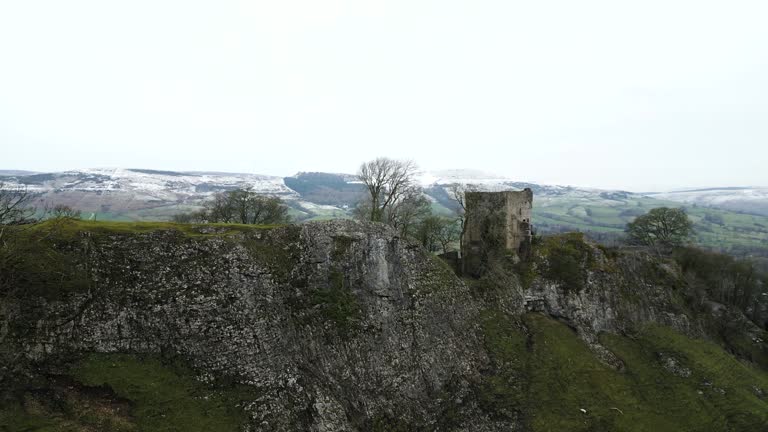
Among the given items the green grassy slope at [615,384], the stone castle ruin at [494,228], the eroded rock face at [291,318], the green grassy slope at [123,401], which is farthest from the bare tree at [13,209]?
the stone castle ruin at [494,228]

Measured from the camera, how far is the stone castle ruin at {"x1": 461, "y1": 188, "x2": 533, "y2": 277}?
42.3 metres

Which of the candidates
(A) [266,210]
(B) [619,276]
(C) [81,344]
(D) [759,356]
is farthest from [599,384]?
(A) [266,210]

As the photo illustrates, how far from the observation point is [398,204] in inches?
2078

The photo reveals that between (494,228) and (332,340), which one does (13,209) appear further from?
(494,228)

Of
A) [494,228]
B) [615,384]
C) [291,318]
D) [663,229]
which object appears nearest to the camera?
[291,318]

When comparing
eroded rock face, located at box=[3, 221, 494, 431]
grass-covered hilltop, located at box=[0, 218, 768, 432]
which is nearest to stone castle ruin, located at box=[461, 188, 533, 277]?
grass-covered hilltop, located at box=[0, 218, 768, 432]

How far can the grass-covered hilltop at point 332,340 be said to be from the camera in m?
22.1

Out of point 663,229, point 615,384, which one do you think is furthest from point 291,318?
point 663,229

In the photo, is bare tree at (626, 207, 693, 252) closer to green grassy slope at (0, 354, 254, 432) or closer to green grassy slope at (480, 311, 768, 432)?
green grassy slope at (480, 311, 768, 432)

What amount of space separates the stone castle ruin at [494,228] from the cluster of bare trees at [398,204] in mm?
9297

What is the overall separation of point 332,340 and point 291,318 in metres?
3.22

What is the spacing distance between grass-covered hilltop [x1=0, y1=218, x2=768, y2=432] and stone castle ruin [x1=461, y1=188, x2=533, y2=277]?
2114 mm

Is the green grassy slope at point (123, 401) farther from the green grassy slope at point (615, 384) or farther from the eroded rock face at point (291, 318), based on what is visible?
the green grassy slope at point (615, 384)

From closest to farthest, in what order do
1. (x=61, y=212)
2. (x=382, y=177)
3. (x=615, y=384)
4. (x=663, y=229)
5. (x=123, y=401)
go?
(x=123, y=401) < (x=615, y=384) < (x=61, y=212) < (x=382, y=177) < (x=663, y=229)
